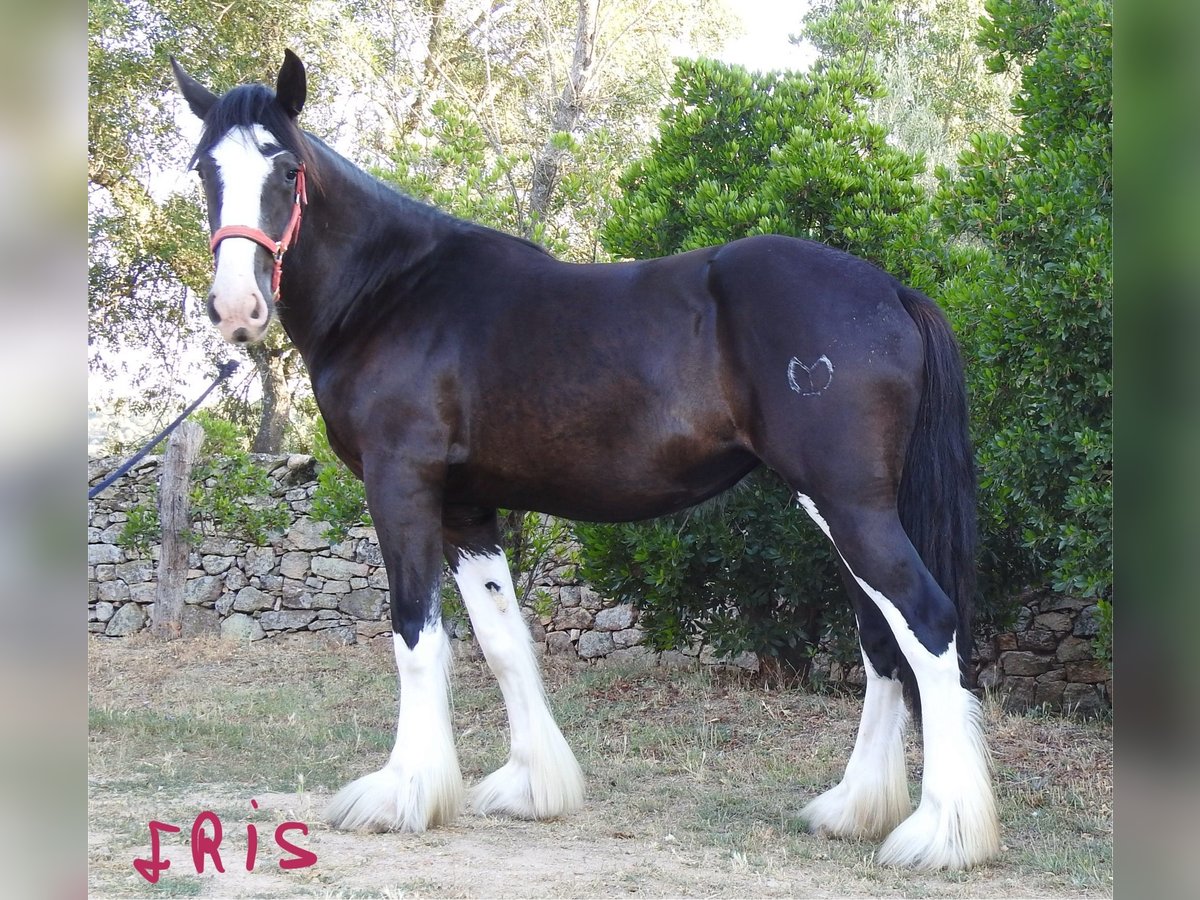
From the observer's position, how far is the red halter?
3111 millimetres

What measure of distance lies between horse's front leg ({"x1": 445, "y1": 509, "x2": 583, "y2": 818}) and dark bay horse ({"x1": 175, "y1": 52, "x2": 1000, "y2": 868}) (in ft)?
0.04

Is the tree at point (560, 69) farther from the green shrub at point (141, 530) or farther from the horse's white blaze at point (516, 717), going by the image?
the horse's white blaze at point (516, 717)

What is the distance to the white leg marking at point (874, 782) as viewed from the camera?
132 inches

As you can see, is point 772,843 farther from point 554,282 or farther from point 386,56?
point 386,56

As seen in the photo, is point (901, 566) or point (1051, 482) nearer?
point (901, 566)

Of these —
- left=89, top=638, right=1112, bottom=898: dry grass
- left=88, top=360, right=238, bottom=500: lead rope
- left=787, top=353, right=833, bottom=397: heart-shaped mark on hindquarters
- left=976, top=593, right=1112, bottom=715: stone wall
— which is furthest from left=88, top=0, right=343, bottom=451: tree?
left=787, top=353, right=833, bottom=397: heart-shaped mark on hindquarters

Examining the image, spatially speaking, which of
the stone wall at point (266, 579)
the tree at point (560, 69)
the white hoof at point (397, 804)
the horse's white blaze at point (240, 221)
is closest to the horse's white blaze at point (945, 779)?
the white hoof at point (397, 804)

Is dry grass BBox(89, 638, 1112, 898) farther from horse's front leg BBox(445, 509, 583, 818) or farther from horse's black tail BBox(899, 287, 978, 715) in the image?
horse's black tail BBox(899, 287, 978, 715)

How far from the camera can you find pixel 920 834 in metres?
3.00

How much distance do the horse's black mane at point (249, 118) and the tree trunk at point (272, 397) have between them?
9.45m

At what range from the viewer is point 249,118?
10.7 feet

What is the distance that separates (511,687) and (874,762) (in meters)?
1.39
